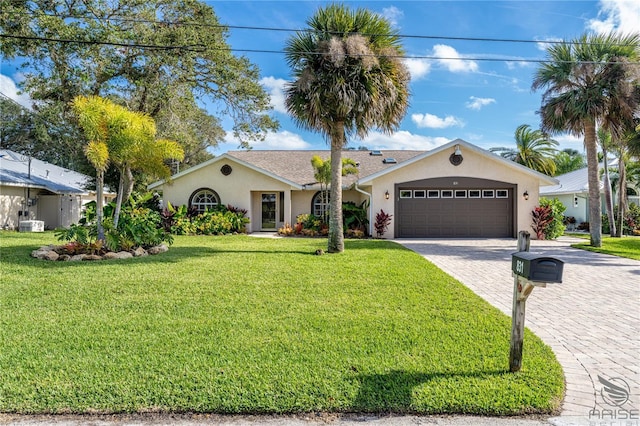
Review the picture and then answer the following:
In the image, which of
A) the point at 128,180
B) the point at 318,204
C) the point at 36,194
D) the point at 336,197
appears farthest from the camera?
the point at 36,194

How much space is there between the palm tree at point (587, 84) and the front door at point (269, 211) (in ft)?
45.0

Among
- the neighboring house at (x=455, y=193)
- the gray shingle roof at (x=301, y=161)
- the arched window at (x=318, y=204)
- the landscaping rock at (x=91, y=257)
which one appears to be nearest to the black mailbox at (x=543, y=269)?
the landscaping rock at (x=91, y=257)

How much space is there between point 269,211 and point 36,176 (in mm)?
13806

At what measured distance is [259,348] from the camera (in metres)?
3.98

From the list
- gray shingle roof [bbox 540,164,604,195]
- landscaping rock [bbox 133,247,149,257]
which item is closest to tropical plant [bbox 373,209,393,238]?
landscaping rock [bbox 133,247,149,257]

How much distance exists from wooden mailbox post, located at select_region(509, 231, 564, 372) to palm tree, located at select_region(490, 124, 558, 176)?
95.6 feet

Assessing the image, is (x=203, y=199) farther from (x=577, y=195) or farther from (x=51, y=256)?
(x=577, y=195)

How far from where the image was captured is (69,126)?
18547mm

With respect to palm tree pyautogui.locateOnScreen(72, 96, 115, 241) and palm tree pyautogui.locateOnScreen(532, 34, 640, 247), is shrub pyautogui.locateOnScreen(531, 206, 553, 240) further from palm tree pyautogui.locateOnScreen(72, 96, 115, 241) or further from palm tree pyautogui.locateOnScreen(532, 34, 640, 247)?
palm tree pyautogui.locateOnScreen(72, 96, 115, 241)

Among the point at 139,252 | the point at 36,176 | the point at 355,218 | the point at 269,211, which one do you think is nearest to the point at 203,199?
the point at 269,211

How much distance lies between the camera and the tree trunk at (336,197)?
1140 centimetres

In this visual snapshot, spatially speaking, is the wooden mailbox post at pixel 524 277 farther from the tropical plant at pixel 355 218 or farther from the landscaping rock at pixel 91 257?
the tropical plant at pixel 355 218

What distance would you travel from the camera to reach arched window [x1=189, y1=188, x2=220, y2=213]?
62.5ft

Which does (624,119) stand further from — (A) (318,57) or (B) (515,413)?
(B) (515,413)
